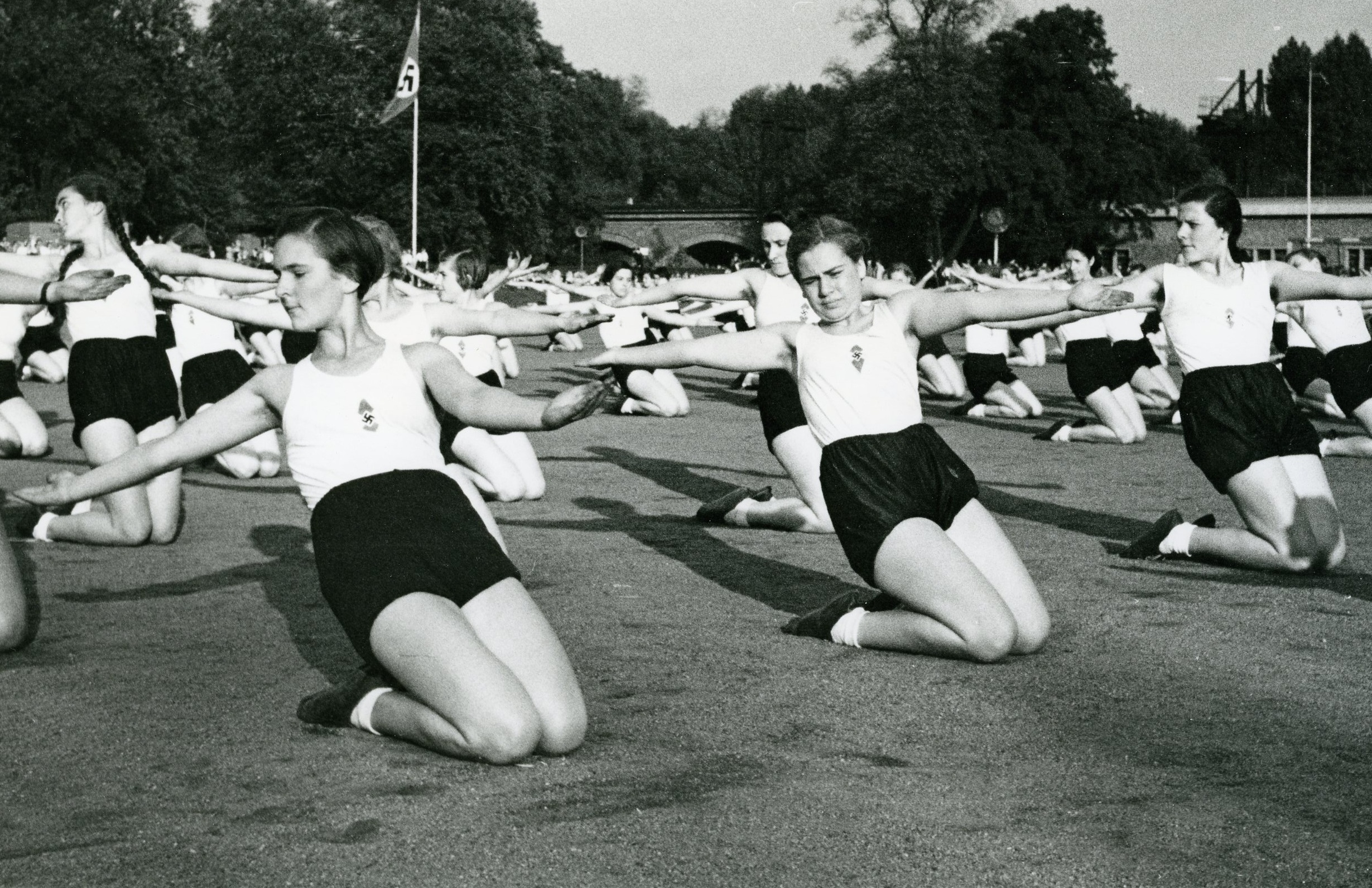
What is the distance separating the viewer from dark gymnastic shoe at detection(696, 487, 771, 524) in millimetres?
10398

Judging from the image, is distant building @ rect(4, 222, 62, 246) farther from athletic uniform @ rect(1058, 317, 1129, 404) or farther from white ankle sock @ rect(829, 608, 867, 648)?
white ankle sock @ rect(829, 608, 867, 648)

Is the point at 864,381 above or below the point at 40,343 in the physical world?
above

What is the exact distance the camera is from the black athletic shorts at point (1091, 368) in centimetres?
1591

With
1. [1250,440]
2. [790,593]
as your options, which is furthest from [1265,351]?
[790,593]

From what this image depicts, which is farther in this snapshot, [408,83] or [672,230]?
[672,230]

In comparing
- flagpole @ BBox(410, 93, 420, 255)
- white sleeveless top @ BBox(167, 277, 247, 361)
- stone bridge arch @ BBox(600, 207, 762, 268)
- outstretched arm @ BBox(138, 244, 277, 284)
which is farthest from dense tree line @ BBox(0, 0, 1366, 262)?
outstretched arm @ BBox(138, 244, 277, 284)

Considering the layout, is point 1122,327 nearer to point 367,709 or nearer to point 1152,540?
point 1152,540

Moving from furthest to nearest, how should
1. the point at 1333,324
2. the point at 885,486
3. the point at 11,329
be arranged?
the point at 1333,324 → the point at 11,329 → the point at 885,486

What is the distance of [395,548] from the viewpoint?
535cm

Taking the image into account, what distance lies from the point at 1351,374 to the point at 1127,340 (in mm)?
3024

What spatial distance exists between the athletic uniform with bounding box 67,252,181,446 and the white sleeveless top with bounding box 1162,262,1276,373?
536 centimetres

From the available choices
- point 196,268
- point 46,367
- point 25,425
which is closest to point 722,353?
point 196,268

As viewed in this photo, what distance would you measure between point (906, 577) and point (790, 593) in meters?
1.66

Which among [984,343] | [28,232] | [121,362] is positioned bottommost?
[984,343]
